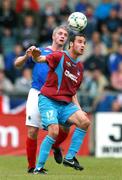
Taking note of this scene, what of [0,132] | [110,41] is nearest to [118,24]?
[110,41]

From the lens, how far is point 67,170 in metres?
13.0

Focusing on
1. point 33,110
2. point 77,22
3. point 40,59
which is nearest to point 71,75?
point 40,59

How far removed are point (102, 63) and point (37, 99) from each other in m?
9.08

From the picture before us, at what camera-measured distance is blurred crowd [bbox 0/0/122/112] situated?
19828 mm

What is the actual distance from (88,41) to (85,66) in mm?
1472

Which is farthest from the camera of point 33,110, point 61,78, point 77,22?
point 33,110

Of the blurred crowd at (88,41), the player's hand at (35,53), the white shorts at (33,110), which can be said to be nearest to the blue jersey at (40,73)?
the white shorts at (33,110)

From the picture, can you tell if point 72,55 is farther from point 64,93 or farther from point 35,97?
point 35,97

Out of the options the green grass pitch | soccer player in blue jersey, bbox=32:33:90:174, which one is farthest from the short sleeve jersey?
the green grass pitch

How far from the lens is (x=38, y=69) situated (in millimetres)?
12883

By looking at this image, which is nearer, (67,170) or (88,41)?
(67,170)

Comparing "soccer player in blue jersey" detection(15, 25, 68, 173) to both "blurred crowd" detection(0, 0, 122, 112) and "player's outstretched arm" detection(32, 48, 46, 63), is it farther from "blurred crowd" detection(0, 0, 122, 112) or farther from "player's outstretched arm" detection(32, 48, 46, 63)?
"blurred crowd" detection(0, 0, 122, 112)

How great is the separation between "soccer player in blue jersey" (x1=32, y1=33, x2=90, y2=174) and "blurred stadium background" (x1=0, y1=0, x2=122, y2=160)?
221 inches

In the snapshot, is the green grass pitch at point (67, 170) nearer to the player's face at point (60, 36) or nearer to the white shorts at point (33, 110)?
the white shorts at point (33, 110)
